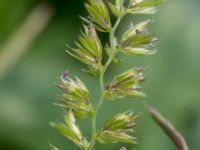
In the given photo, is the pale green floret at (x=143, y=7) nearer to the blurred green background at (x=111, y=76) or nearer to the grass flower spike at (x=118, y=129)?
the grass flower spike at (x=118, y=129)

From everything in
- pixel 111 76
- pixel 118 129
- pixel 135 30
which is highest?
pixel 135 30

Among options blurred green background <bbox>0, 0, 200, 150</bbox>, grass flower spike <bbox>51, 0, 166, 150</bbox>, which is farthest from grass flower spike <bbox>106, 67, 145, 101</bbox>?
blurred green background <bbox>0, 0, 200, 150</bbox>

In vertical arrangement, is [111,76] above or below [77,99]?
below

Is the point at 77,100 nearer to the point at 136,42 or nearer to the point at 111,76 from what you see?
the point at 136,42

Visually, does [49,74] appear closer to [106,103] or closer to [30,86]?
[30,86]

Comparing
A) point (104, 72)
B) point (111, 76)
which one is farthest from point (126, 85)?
point (111, 76)

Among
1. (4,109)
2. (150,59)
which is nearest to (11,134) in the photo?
(4,109)

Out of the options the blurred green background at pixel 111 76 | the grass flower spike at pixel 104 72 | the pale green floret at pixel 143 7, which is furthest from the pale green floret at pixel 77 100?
the blurred green background at pixel 111 76
